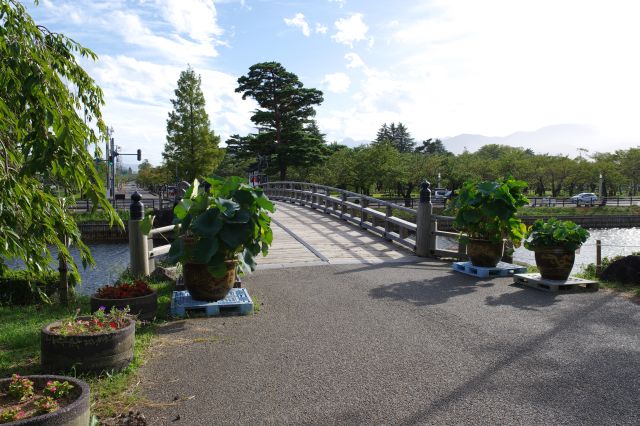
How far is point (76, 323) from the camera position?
4543mm

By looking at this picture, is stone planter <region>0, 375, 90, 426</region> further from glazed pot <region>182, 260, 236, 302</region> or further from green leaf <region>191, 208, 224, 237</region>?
glazed pot <region>182, 260, 236, 302</region>

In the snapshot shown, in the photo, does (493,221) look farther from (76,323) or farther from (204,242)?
(76,323)

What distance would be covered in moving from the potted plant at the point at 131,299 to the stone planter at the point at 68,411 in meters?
2.47

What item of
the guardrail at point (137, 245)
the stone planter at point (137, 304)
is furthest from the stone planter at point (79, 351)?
the guardrail at point (137, 245)

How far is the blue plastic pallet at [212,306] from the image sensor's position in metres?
6.66

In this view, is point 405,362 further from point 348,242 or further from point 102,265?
point 102,265

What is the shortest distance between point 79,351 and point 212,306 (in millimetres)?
2494

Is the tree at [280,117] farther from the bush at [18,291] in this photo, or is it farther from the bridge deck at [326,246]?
the bush at [18,291]

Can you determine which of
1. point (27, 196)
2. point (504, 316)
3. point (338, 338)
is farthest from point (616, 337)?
point (27, 196)

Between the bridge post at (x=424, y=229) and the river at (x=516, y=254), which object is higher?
the bridge post at (x=424, y=229)

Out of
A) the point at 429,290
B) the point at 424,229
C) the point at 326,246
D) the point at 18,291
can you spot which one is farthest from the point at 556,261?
the point at 18,291

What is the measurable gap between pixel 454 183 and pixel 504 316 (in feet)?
207

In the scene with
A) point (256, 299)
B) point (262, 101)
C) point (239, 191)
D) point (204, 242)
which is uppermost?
point (262, 101)

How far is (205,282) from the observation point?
675 cm
